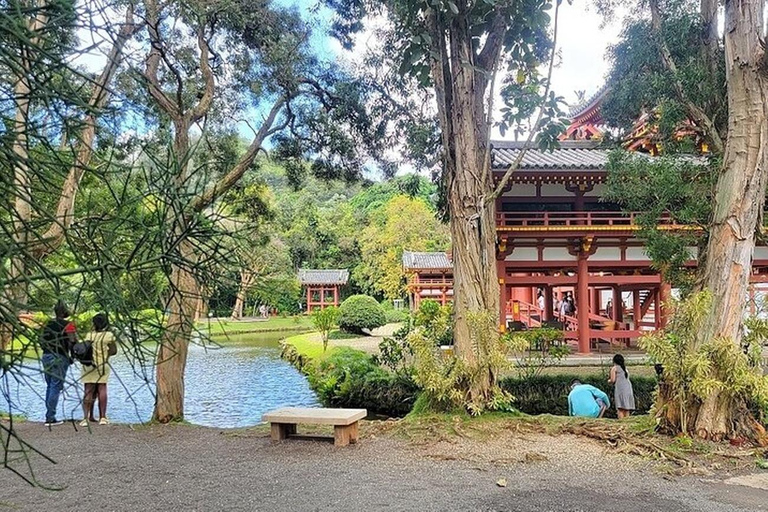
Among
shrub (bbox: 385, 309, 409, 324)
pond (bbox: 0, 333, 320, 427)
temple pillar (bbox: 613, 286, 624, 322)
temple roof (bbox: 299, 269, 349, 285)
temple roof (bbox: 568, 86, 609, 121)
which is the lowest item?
pond (bbox: 0, 333, 320, 427)

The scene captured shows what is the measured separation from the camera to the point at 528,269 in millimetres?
13516

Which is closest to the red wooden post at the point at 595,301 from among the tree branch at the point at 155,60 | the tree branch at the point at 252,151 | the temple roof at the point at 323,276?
the temple roof at the point at 323,276

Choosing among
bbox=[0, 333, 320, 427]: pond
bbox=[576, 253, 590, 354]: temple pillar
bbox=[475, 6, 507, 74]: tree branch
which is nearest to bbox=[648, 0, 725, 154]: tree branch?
bbox=[475, 6, 507, 74]: tree branch

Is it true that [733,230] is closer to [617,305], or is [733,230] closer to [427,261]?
[617,305]

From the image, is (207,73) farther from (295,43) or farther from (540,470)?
(540,470)

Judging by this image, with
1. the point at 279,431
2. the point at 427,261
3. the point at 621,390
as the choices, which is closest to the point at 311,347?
the point at 427,261

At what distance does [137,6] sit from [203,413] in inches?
250

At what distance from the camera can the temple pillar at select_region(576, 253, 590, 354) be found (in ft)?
43.3

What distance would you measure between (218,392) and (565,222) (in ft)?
27.6

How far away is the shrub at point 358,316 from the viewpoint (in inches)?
857

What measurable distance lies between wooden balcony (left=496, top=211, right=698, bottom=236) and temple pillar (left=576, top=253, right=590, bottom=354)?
937 millimetres

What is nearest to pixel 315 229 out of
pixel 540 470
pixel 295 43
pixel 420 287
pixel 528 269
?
pixel 420 287

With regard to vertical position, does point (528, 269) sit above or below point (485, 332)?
above

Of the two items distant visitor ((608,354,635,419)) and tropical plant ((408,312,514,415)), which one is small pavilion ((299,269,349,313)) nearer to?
distant visitor ((608,354,635,419))
